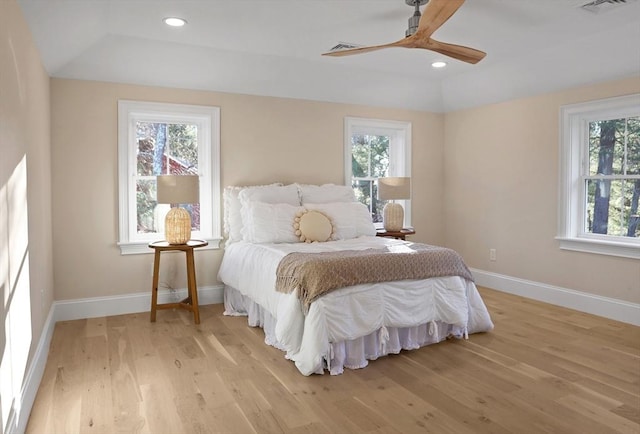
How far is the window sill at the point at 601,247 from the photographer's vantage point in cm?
405

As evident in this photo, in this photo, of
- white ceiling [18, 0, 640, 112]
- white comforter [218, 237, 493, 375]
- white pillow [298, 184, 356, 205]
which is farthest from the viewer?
white pillow [298, 184, 356, 205]

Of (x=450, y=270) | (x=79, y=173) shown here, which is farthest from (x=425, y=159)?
(x=79, y=173)

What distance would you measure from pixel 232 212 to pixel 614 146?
143 inches

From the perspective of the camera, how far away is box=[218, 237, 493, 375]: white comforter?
3.00m

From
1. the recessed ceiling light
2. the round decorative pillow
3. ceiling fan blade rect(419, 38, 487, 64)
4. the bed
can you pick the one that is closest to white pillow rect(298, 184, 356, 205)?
the bed

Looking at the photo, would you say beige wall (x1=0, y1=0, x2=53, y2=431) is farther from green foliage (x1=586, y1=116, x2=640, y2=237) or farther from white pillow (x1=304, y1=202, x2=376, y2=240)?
green foliage (x1=586, y1=116, x2=640, y2=237)

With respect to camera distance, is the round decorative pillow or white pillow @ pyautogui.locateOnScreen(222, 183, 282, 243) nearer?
the round decorative pillow

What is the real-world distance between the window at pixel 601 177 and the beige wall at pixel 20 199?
449 centimetres

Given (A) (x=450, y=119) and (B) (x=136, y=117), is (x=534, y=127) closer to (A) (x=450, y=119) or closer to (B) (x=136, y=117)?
(A) (x=450, y=119)

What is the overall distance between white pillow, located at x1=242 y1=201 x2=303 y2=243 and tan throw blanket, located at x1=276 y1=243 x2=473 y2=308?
78 cm

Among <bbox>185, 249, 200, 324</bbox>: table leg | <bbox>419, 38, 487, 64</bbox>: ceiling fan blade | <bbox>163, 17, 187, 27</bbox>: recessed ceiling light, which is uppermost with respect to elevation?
<bbox>163, 17, 187, 27</bbox>: recessed ceiling light

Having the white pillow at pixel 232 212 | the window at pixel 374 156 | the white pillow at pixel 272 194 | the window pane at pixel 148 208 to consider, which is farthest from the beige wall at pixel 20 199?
the window at pixel 374 156

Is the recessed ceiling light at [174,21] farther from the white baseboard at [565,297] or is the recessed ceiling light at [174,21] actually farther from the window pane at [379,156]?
the white baseboard at [565,297]

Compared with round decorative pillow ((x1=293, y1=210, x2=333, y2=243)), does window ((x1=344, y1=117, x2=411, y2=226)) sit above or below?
above
